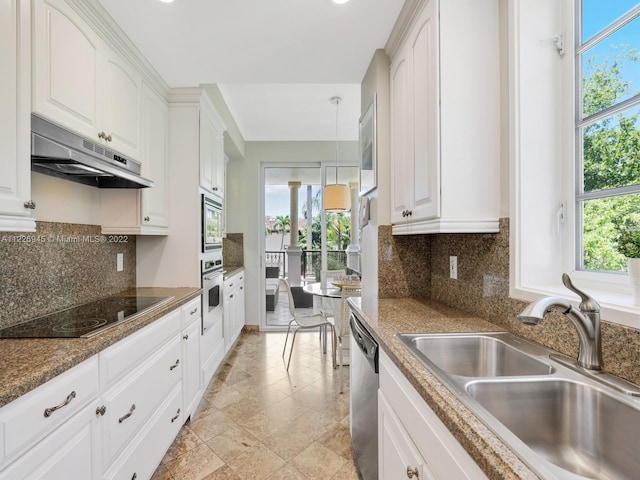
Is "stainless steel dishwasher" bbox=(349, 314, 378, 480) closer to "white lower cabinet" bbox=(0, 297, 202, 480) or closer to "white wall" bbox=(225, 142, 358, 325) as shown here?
"white lower cabinet" bbox=(0, 297, 202, 480)

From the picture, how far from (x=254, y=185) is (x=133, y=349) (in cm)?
334

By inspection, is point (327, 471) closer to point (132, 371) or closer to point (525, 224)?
point (132, 371)

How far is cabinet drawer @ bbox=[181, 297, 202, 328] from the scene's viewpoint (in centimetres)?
214

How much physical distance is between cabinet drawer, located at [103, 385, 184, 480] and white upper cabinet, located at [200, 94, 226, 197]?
163 centimetres

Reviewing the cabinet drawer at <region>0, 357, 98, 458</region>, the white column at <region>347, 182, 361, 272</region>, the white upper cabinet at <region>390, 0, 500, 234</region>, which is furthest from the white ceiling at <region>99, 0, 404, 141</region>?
the white column at <region>347, 182, 361, 272</region>

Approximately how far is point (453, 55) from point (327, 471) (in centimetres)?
222

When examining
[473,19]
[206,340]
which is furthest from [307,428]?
[473,19]

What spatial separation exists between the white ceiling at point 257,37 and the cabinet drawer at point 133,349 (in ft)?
5.52

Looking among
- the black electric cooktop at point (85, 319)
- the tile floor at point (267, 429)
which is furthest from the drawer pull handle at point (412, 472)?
the black electric cooktop at point (85, 319)

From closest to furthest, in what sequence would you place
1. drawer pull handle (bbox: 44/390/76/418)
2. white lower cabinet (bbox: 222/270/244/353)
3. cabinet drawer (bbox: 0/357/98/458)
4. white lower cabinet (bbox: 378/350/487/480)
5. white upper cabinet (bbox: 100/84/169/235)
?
white lower cabinet (bbox: 378/350/487/480), cabinet drawer (bbox: 0/357/98/458), drawer pull handle (bbox: 44/390/76/418), white upper cabinet (bbox: 100/84/169/235), white lower cabinet (bbox: 222/270/244/353)

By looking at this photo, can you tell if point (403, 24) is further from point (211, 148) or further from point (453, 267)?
point (211, 148)

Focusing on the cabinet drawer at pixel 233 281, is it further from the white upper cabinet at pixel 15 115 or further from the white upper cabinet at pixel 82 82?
the white upper cabinet at pixel 15 115

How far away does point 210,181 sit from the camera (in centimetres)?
292

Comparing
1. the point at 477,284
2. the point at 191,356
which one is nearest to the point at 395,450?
the point at 477,284
